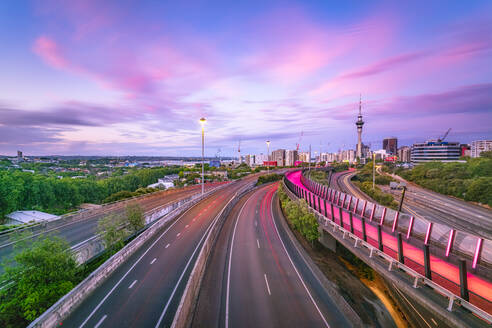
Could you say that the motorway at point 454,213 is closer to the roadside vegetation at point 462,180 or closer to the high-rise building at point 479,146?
the roadside vegetation at point 462,180

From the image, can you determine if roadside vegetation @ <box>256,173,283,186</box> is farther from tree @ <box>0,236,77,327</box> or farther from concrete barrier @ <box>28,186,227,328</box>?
tree @ <box>0,236,77,327</box>

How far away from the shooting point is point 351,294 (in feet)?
62.8

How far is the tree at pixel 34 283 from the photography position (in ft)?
41.5

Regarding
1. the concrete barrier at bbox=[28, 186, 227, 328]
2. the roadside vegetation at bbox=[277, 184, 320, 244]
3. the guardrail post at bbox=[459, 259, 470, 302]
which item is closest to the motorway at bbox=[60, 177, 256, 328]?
the concrete barrier at bbox=[28, 186, 227, 328]

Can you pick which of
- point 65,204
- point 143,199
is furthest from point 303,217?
point 65,204

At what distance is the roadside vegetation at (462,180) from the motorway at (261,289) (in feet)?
171

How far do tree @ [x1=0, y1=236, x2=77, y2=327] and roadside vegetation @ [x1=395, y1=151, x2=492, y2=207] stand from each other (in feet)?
239

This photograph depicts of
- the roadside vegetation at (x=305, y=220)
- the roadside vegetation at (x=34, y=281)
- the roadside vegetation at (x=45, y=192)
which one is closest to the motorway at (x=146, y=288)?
the roadside vegetation at (x=34, y=281)

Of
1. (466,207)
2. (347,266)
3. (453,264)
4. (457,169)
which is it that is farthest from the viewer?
(457,169)

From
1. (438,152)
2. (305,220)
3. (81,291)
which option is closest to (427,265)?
(305,220)

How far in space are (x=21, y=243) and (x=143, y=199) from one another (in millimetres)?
38470

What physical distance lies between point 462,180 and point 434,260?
6809 centimetres

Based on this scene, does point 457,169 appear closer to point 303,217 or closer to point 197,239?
point 303,217

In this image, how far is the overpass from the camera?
8914mm
